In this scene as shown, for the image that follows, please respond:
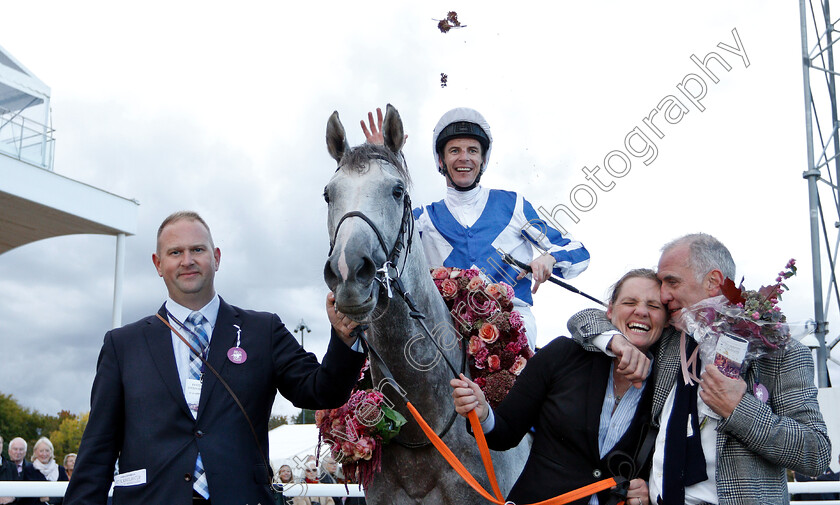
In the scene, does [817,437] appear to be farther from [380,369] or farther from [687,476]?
[380,369]

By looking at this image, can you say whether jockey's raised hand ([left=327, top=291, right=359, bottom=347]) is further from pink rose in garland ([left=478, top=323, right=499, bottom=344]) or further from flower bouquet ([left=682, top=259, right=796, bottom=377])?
flower bouquet ([left=682, top=259, right=796, bottom=377])

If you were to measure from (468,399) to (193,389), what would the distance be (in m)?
1.08

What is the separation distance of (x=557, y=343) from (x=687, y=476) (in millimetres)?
714

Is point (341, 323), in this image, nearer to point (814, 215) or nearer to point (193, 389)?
point (193, 389)

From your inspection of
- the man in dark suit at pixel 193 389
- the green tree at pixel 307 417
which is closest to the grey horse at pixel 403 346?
the man in dark suit at pixel 193 389

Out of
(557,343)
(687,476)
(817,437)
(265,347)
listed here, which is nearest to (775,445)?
(817,437)

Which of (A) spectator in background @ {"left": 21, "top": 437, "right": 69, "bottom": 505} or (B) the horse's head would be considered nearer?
(B) the horse's head

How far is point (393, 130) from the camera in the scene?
3318 mm

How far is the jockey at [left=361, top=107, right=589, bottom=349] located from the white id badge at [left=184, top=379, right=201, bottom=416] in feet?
5.93

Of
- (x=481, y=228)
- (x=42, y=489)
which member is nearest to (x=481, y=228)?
(x=481, y=228)

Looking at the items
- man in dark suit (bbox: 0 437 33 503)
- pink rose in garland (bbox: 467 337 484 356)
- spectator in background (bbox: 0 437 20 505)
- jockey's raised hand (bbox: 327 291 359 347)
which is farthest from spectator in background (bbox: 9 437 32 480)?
jockey's raised hand (bbox: 327 291 359 347)

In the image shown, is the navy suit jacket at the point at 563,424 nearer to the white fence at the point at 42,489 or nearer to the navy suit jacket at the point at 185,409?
the navy suit jacket at the point at 185,409

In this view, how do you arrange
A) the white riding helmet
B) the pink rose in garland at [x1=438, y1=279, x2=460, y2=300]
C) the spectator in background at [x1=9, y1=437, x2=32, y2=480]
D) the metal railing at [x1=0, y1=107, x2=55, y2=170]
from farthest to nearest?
the metal railing at [x1=0, y1=107, x2=55, y2=170], the spectator in background at [x1=9, y1=437, x2=32, y2=480], the white riding helmet, the pink rose in garland at [x1=438, y1=279, x2=460, y2=300]

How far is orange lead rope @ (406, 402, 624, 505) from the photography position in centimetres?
243
